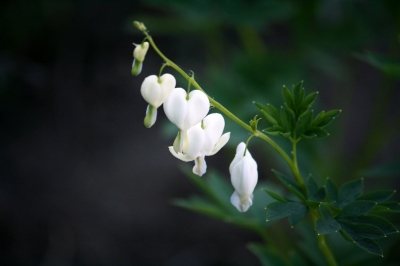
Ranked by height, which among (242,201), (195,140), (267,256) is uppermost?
(195,140)

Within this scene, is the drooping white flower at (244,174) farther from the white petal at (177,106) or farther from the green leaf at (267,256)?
the green leaf at (267,256)

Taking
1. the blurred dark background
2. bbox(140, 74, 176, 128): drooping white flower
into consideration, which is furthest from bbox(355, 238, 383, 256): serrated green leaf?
the blurred dark background

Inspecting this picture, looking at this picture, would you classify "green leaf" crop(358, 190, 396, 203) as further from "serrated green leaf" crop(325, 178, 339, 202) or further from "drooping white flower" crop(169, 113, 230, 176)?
"drooping white flower" crop(169, 113, 230, 176)

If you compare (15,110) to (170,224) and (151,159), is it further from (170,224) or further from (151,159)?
(170,224)

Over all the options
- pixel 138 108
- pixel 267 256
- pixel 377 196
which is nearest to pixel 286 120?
pixel 377 196

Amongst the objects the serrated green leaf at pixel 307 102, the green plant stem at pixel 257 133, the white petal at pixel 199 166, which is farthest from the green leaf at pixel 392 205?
the white petal at pixel 199 166

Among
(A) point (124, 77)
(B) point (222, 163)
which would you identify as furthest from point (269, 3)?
(A) point (124, 77)

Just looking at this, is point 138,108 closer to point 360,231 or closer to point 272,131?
point 272,131
